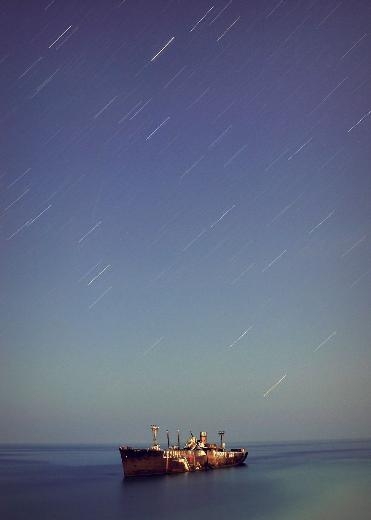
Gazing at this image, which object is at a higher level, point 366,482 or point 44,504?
point 44,504

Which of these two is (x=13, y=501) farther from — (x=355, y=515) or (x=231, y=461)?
(x=231, y=461)

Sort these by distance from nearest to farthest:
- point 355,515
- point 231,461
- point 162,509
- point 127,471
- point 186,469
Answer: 1. point 355,515
2. point 162,509
3. point 127,471
4. point 186,469
5. point 231,461

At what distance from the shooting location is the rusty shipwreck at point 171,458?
81750 millimetres

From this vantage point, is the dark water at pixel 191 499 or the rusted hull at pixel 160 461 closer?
the dark water at pixel 191 499

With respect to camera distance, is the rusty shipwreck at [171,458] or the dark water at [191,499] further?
the rusty shipwreck at [171,458]

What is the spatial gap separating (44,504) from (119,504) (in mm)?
9744

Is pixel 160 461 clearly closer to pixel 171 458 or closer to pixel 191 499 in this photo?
pixel 171 458

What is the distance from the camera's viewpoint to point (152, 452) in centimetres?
8331

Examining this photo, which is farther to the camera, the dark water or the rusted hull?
the rusted hull

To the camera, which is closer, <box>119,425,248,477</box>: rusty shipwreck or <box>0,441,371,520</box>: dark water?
<box>0,441,371,520</box>: dark water

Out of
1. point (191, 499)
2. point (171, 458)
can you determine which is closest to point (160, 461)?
point (171, 458)

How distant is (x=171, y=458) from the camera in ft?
281

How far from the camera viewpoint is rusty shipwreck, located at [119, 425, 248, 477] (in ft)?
268

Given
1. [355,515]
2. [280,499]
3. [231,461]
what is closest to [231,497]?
[280,499]
